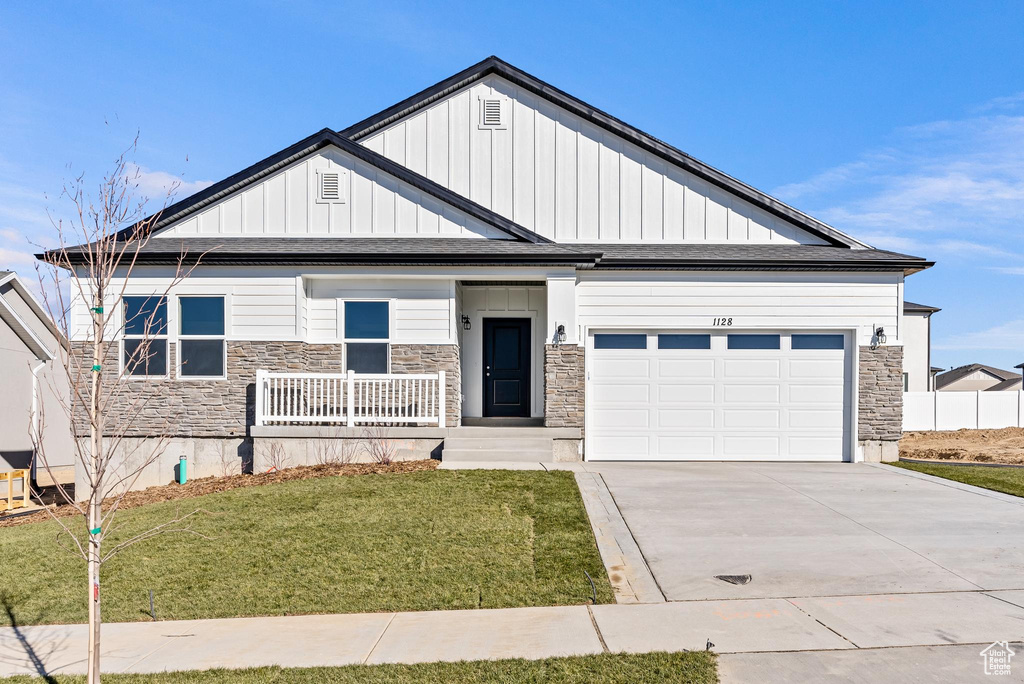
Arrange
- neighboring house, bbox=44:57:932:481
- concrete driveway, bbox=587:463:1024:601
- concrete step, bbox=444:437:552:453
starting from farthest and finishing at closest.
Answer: neighboring house, bbox=44:57:932:481
concrete step, bbox=444:437:552:453
concrete driveway, bbox=587:463:1024:601

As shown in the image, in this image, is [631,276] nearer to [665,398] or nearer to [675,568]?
[665,398]

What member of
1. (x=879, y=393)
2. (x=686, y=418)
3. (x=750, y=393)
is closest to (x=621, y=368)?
(x=686, y=418)

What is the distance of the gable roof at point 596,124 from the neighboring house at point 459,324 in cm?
6

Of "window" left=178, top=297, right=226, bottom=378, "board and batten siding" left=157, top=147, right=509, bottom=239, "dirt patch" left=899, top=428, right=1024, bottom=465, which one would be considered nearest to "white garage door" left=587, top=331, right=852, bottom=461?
"board and batten siding" left=157, top=147, right=509, bottom=239

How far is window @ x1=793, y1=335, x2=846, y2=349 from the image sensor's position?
13.3 meters

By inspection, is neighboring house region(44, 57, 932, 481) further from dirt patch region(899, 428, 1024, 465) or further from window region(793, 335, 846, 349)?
dirt patch region(899, 428, 1024, 465)

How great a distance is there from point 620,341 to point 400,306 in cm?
430

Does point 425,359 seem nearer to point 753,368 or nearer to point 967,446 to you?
point 753,368

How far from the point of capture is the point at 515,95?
15.1 metres

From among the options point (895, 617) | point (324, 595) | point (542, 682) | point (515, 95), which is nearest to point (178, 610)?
point (324, 595)

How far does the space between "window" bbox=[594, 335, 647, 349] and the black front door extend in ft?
6.22

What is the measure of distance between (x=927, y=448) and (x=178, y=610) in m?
19.9

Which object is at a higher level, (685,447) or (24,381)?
(24,381)

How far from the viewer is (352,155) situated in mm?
13328
